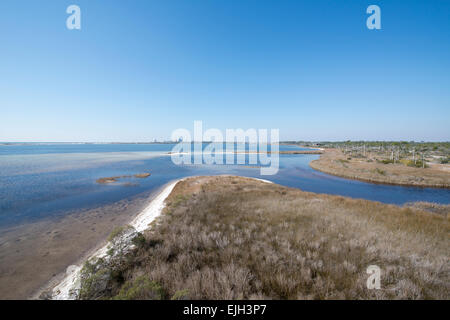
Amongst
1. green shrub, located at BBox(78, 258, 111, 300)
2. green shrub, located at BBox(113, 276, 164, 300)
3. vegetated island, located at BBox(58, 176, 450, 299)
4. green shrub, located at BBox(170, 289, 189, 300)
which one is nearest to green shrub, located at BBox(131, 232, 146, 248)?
vegetated island, located at BBox(58, 176, 450, 299)

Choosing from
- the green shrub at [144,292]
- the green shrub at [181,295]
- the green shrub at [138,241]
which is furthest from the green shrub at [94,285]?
the green shrub at [181,295]

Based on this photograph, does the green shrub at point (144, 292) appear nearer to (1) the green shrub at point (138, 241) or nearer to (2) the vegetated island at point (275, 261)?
(2) the vegetated island at point (275, 261)

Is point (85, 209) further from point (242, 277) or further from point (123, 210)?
point (242, 277)

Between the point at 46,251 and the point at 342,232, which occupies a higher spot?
the point at 342,232

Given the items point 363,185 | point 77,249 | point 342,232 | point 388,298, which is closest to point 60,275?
point 77,249

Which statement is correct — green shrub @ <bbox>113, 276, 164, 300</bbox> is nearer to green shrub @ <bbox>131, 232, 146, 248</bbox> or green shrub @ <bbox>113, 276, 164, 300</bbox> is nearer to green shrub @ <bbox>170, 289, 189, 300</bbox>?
green shrub @ <bbox>170, 289, 189, 300</bbox>

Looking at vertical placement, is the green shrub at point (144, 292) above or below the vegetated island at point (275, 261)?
above
